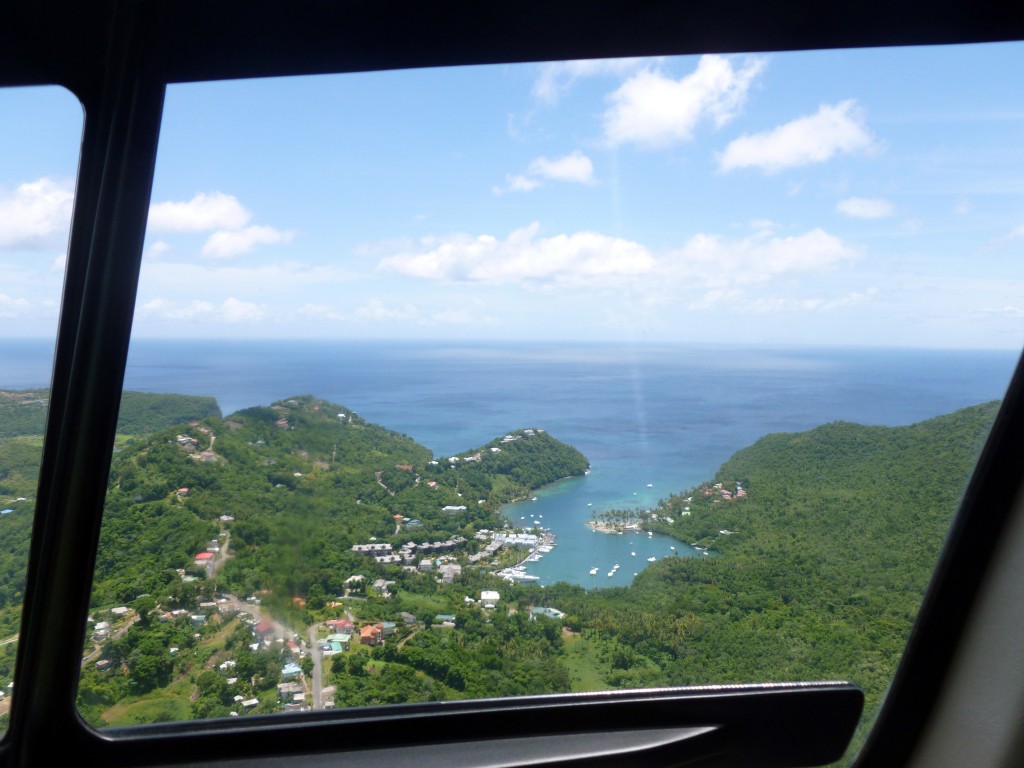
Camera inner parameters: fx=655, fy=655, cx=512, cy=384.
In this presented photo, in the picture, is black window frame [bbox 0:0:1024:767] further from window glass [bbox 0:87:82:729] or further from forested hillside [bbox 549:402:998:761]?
forested hillside [bbox 549:402:998:761]

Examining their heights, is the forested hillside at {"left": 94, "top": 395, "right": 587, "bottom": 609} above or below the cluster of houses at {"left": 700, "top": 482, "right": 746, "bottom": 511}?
below

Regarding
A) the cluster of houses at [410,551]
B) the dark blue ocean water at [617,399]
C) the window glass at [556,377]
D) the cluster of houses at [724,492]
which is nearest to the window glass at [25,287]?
the window glass at [556,377]

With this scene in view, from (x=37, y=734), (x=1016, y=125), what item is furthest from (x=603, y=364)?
(x=37, y=734)

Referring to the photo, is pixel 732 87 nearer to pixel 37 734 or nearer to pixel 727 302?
pixel 727 302

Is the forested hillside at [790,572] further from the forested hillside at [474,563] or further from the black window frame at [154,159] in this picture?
the black window frame at [154,159]

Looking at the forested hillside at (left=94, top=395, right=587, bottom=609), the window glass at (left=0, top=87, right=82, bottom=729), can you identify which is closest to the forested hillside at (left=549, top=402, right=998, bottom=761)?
the forested hillside at (left=94, top=395, right=587, bottom=609)

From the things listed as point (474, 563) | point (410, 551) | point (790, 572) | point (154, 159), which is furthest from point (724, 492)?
point (154, 159)
